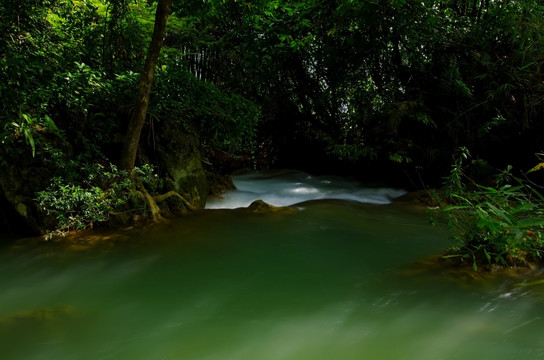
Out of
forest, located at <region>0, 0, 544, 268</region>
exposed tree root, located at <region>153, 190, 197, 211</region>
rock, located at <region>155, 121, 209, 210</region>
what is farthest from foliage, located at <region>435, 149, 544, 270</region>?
rock, located at <region>155, 121, 209, 210</region>

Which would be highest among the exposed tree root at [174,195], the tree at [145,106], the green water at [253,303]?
the tree at [145,106]

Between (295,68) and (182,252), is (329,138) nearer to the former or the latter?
(295,68)

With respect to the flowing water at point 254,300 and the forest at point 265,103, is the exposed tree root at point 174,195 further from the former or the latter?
the flowing water at point 254,300

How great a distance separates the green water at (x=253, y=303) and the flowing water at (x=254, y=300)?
0.04 feet

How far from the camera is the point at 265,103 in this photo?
9719 millimetres

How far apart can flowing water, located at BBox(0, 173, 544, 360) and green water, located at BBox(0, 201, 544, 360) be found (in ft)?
0.04

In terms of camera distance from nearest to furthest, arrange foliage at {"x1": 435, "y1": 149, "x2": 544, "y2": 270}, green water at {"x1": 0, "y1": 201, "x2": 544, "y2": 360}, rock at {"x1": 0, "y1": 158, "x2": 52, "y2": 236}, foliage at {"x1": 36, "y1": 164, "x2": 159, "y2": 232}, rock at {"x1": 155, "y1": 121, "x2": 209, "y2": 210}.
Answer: green water at {"x1": 0, "y1": 201, "x2": 544, "y2": 360}
foliage at {"x1": 435, "y1": 149, "x2": 544, "y2": 270}
foliage at {"x1": 36, "y1": 164, "x2": 159, "y2": 232}
rock at {"x1": 0, "y1": 158, "x2": 52, "y2": 236}
rock at {"x1": 155, "y1": 121, "x2": 209, "y2": 210}

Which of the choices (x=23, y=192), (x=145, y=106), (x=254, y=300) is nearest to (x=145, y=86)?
(x=145, y=106)

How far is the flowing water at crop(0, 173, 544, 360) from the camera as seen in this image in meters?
2.21

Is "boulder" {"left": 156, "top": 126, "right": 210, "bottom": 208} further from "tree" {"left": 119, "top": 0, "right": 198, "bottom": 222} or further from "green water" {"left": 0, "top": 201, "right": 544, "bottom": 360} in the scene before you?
"green water" {"left": 0, "top": 201, "right": 544, "bottom": 360}

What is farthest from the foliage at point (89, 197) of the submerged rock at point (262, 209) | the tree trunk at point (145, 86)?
the submerged rock at point (262, 209)

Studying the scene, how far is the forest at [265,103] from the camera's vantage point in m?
4.29

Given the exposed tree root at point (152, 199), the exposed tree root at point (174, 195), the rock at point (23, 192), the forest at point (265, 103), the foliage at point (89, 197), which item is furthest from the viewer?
the exposed tree root at point (174, 195)

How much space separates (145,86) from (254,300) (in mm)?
3170
